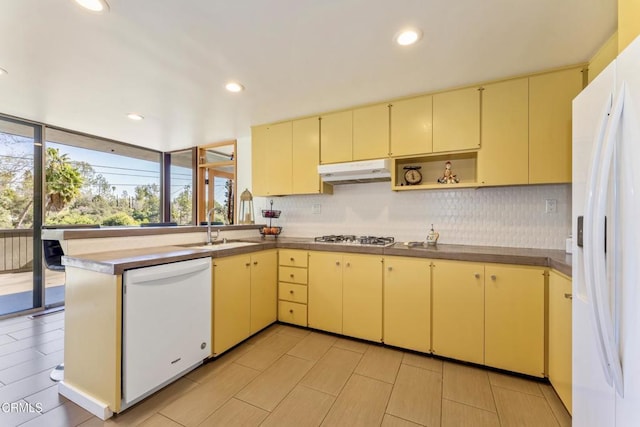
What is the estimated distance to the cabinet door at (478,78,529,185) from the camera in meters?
2.11

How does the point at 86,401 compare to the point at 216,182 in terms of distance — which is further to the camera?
the point at 216,182

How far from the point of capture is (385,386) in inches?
73.0

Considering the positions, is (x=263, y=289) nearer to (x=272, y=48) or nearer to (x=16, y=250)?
(x=272, y=48)

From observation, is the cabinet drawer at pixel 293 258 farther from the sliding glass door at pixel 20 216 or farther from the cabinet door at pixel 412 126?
the sliding glass door at pixel 20 216

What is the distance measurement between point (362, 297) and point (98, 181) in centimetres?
408

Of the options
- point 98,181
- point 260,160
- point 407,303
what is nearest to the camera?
point 407,303

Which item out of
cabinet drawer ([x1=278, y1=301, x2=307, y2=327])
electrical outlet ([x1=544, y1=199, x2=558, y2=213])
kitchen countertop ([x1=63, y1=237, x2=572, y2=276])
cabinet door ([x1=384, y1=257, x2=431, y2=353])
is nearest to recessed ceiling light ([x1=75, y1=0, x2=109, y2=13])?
kitchen countertop ([x1=63, y1=237, x2=572, y2=276])

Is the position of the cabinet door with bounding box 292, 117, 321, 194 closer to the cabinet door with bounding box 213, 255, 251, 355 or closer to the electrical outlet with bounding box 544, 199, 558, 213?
the cabinet door with bounding box 213, 255, 251, 355

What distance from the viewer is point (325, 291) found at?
2.63 meters

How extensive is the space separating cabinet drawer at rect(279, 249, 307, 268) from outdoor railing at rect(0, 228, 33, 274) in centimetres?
312

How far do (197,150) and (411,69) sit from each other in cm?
371

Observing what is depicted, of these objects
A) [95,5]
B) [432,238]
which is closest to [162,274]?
[95,5]

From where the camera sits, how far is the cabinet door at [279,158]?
3.13 meters

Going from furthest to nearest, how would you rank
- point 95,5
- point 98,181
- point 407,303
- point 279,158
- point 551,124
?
point 98,181 < point 279,158 < point 407,303 < point 551,124 < point 95,5
